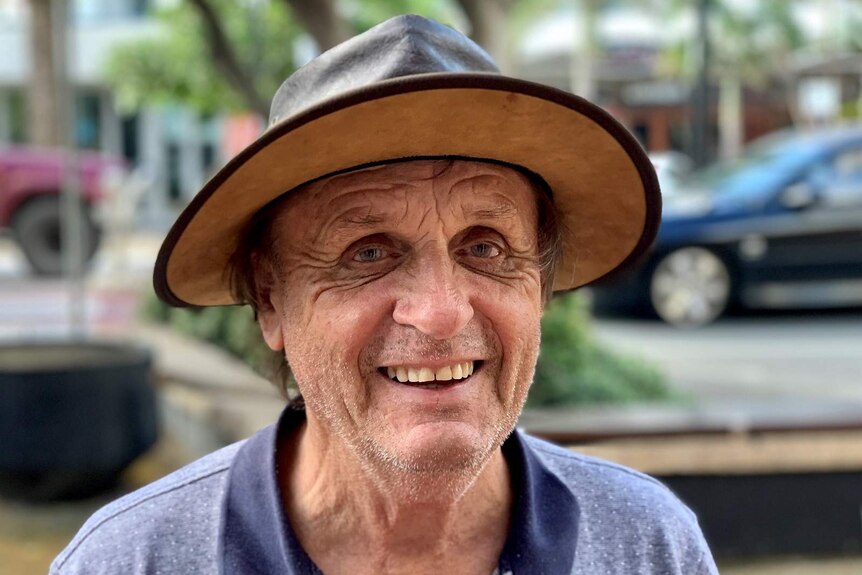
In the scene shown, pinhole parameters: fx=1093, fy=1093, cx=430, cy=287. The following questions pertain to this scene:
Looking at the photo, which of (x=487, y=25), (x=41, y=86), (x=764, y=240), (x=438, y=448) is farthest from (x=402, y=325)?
(x=41, y=86)

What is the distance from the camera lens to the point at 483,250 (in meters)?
1.58

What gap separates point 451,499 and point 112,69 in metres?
15.2

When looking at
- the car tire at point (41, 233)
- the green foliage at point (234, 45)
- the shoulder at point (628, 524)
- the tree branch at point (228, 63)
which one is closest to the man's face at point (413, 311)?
the shoulder at point (628, 524)

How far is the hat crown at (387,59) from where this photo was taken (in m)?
1.44

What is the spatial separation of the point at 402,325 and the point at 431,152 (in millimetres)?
243

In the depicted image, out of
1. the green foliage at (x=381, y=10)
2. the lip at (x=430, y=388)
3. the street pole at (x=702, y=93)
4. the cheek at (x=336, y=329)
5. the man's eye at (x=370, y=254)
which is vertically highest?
the green foliage at (x=381, y=10)

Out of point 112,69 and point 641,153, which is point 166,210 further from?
point 641,153

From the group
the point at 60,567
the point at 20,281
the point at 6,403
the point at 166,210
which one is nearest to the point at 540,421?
the point at 6,403

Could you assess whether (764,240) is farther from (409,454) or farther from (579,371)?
(409,454)

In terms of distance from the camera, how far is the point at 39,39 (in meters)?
20.7

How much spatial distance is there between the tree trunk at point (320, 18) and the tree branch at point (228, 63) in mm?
1281

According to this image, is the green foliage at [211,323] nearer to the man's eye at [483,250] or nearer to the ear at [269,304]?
the ear at [269,304]

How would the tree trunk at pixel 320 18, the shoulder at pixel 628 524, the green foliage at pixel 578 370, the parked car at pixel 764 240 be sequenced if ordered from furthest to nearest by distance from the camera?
the parked car at pixel 764 240, the tree trunk at pixel 320 18, the green foliage at pixel 578 370, the shoulder at pixel 628 524

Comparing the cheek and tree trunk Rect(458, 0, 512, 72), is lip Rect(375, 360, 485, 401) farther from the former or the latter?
tree trunk Rect(458, 0, 512, 72)
